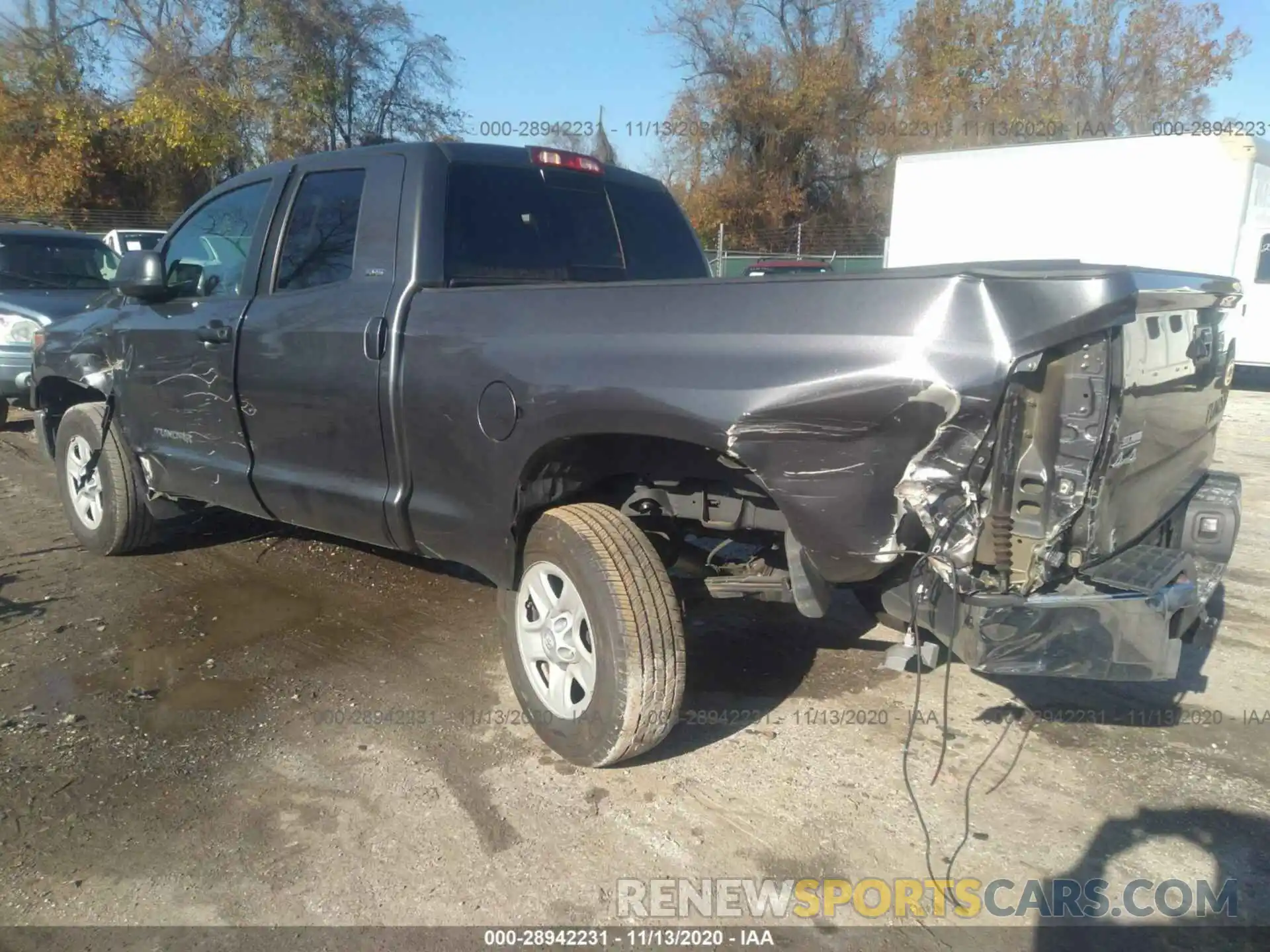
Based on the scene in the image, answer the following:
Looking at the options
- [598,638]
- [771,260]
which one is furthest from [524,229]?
[771,260]

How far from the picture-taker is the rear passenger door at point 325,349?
Result: 11.8ft

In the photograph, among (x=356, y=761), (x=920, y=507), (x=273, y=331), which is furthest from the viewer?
(x=273, y=331)

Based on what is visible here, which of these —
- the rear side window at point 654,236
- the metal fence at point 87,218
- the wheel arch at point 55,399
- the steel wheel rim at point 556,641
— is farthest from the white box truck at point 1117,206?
the metal fence at point 87,218

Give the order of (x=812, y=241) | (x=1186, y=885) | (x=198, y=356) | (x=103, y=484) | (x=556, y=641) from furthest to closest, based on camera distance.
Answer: (x=812, y=241), (x=103, y=484), (x=198, y=356), (x=556, y=641), (x=1186, y=885)

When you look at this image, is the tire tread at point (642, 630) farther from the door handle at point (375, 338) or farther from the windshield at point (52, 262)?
the windshield at point (52, 262)

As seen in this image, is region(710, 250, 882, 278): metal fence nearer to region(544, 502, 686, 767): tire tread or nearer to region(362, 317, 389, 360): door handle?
region(362, 317, 389, 360): door handle

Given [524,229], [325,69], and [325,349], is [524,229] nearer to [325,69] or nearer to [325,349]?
[325,349]

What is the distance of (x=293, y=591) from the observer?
4.93 metres

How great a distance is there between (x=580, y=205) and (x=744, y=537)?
1666 mm

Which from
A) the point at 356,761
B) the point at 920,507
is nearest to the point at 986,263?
the point at 920,507

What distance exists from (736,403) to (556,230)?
1779mm

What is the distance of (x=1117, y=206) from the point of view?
530 inches

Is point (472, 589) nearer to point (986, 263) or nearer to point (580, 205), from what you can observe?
point (580, 205)

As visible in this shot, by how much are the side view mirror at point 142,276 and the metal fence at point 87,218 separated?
2091cm
